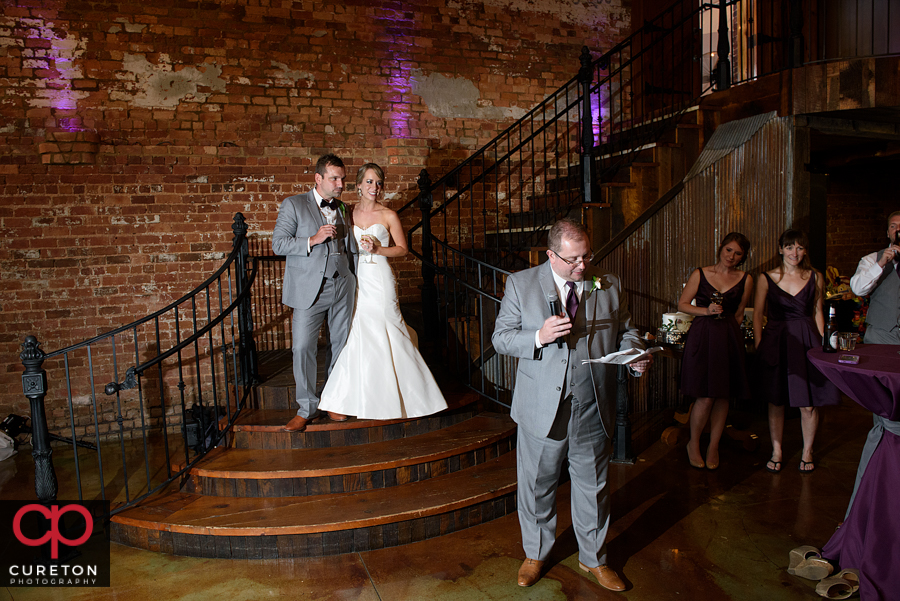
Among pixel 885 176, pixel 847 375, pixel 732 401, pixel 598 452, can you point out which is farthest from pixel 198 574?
pixel 885 176

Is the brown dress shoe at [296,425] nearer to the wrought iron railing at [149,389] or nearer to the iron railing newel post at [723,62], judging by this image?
the wrought iron railing at [149,389]

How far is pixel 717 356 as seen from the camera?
400 cm

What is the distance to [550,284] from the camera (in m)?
2.59

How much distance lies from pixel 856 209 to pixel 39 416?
10045mm

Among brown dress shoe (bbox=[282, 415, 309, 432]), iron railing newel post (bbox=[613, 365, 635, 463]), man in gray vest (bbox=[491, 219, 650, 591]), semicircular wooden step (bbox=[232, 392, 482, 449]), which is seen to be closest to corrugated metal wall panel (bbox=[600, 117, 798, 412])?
iron railing newel post (bbox=[613, 365, 635, 463])

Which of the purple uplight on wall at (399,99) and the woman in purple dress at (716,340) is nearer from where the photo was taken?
the woman in purple dress at (716,340)

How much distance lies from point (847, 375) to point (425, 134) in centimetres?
480

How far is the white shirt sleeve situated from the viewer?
352 cm

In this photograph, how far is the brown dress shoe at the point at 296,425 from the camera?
3.80 metres

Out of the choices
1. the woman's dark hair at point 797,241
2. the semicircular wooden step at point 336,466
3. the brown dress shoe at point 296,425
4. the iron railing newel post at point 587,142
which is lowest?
the semicircular wooden step at point 336,466

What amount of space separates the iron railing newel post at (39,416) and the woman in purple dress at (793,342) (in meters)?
4.31

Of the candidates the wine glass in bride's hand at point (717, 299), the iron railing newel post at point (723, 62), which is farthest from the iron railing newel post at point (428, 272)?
the iron railing newel post at point (723, 62)

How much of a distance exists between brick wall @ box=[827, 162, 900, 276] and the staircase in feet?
23.3

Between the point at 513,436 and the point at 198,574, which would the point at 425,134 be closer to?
the point at 513,436
